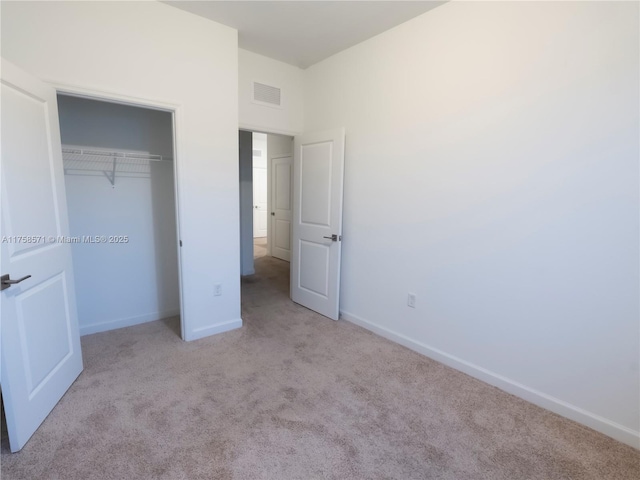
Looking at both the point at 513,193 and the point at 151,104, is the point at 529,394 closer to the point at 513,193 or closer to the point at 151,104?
the point at 513,193

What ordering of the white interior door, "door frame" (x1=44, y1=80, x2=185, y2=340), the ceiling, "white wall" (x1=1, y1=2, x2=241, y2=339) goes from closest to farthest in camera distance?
"white wall" (x1=1, y1=2, x2=241, y2=339)
"door frame" (x1=44, y1=80, x2=185, y2=340)
the ceiling
the white interior door

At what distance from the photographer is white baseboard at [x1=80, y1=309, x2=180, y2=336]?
9.82ft

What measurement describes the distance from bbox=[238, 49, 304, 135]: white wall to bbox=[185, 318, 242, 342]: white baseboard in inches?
77.7

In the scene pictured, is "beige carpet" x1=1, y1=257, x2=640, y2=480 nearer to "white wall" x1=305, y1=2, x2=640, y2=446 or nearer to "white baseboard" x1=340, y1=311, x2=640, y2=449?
"white baseboard" x1=340, y1=311, x2=640, y2=449

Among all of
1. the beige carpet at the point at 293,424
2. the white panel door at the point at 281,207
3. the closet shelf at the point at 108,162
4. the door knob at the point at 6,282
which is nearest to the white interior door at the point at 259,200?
the white panel door at the point at 281,207

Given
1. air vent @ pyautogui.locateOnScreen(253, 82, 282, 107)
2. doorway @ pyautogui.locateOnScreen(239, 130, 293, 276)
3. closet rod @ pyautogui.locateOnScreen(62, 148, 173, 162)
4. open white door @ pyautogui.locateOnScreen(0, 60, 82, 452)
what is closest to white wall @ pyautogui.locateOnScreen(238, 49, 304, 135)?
air vent @ pyautogui.locateOnScreen(253, 82, 282, 107)

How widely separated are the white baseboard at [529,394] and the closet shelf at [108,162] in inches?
110

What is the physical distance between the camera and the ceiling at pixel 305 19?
2389 mm

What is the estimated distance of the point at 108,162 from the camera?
290 centimetres

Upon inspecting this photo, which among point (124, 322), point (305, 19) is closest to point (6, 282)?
point (124, 322)

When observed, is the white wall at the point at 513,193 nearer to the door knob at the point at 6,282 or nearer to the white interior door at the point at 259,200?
the door knob at the point at 6,282

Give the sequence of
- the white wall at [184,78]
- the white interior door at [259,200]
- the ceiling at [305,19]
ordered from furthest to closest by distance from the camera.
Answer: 1. the white interior door at [259,200]
2. the ceiling at [305,19]
3. the white wall at [184,78]

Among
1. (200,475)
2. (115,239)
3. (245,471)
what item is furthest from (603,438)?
(115,239)

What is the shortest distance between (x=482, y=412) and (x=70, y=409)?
258 centimetres
